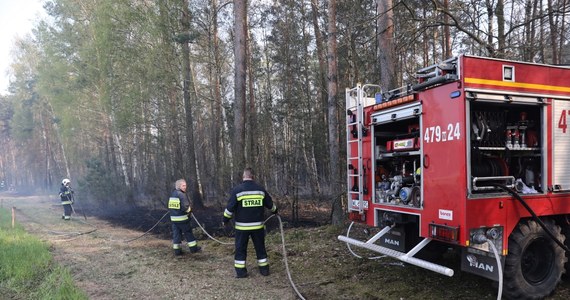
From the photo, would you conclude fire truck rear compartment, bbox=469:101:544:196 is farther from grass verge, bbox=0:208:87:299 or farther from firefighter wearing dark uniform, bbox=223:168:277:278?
grass verge, bbox=0:208:87:299

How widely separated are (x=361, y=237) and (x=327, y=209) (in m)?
9.01

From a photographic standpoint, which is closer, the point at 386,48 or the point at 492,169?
the point at 492,169

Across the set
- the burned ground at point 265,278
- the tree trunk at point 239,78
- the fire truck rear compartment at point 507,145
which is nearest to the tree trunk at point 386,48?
the burned ground at point 265,278

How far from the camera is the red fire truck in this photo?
4137mm

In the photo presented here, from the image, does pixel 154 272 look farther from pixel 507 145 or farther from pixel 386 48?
pixel 386 48

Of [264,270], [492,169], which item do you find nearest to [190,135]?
[264,270]

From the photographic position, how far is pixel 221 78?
1905cm

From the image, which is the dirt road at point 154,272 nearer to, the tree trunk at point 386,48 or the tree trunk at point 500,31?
the tree trunk at point 386,48

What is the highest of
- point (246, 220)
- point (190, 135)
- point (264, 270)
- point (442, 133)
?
point (190, 135)

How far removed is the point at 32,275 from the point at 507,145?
27.1 feet

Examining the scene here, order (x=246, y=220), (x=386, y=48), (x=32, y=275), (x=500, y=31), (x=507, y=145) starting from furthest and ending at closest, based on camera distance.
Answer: (x=500, y=31), (x=386, y=48), (x=32, y=275), (x=246, y=220), (x=507, y=145)

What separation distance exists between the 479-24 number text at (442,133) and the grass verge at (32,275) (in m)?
5.02

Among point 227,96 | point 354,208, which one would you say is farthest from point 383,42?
point 227,96

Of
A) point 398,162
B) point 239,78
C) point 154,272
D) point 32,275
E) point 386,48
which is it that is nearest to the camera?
point 398,162
